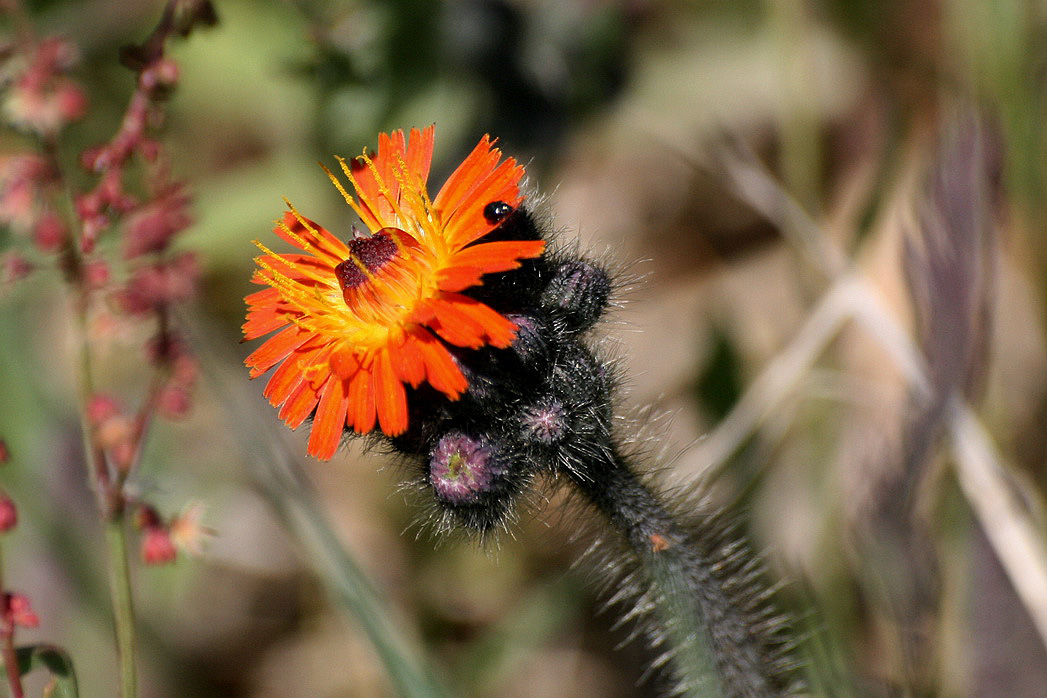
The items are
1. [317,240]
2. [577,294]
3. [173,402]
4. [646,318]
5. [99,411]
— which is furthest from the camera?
[646,318]

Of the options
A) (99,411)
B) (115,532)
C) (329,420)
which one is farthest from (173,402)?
(329,420)

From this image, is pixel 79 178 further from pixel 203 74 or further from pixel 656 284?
pixel 656 284

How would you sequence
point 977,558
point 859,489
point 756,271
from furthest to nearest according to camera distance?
point 756,271
point 859,489
point 977,558

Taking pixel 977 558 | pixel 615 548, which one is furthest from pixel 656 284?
pixel 615 548

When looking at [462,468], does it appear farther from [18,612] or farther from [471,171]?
[18,612]

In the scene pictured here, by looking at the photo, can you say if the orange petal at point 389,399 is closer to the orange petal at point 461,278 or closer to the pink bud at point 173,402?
the orange petal at point 461,278

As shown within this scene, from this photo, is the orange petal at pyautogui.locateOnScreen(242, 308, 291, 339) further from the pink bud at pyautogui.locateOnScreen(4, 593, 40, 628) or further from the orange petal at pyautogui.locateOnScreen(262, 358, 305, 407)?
the pink bud at pyautogui.locateOnScreen(4, 593, 40, 628)

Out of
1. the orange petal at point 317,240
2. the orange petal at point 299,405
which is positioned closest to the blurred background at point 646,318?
Result: the orange petal at point 317,240
